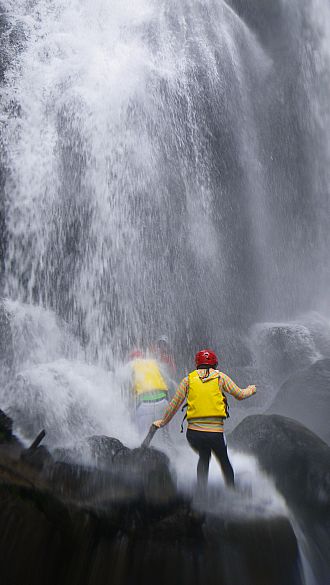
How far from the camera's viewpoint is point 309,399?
35.6 feet

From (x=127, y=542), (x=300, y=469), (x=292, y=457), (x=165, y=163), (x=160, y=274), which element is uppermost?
(x=165, y=163)

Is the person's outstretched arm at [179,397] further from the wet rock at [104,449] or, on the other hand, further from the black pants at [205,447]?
the wet rock at [104,449]

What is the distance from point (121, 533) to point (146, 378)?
3.39 metres

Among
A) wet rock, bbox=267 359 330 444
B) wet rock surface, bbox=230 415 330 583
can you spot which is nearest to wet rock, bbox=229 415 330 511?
wet rock surface, bbox=230 415 330 583

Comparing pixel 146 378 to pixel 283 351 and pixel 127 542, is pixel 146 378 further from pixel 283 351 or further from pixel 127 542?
pixel 283 351

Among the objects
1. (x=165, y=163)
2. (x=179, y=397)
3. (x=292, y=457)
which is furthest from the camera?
(x=165, y=163)

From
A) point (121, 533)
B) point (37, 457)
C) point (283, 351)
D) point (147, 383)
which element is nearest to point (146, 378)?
point (147, 383)

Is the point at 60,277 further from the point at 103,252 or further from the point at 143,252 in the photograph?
the point at 143,252

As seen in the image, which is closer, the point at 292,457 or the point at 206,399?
the point at 206,399

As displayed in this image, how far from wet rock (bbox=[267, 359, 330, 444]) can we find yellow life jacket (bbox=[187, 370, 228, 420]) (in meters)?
6.18

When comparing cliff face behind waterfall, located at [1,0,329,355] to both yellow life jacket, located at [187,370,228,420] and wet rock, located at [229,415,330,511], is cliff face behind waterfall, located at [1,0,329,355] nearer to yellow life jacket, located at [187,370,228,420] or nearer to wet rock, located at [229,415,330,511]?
wet rock, located at [229,415,330,511]

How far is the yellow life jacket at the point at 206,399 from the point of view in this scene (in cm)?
480

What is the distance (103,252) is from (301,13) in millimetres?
21250

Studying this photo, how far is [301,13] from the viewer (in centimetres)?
2466
